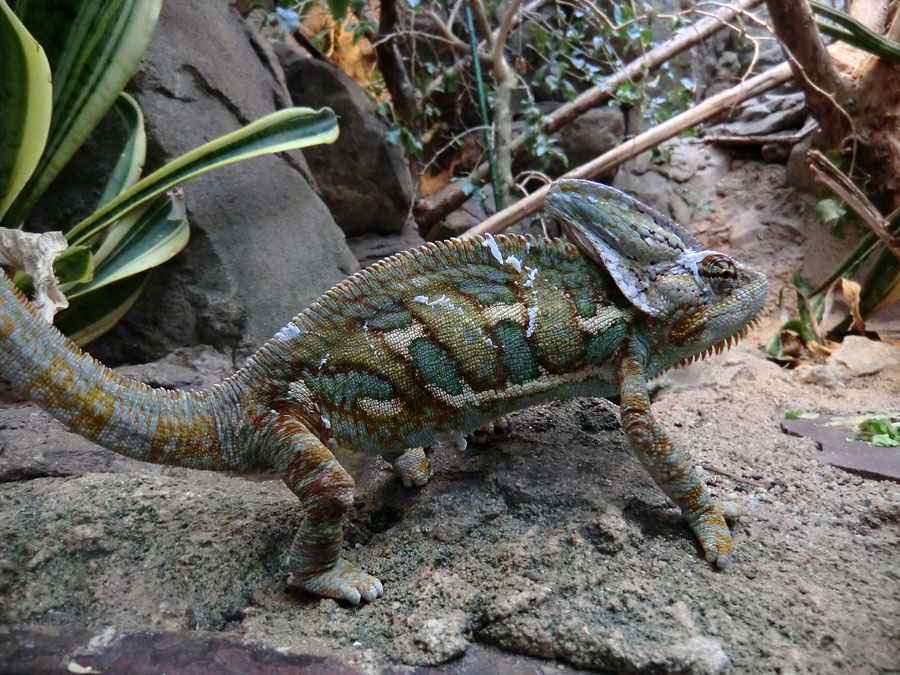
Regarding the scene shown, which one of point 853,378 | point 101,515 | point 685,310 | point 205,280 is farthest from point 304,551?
point 853,378

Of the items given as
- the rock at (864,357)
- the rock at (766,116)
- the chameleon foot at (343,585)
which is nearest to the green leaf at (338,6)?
the chameleon foot at (343,585)

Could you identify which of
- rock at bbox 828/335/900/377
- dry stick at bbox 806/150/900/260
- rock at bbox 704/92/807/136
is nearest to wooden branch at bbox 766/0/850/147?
dry stick at bbox 806/150/900/260

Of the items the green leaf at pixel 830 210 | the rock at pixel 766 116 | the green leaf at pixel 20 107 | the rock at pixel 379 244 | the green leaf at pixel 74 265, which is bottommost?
the green leaf at pixel 830 210

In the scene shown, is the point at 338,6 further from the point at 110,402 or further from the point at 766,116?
the point at 766,116

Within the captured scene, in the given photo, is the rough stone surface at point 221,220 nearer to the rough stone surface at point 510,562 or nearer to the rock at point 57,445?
the rock at point 57,445

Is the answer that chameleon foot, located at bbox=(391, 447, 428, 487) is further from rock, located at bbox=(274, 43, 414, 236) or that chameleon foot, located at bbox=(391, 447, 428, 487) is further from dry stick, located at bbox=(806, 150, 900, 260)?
dry stick, located at bbox=(806, 150, 900, 260)

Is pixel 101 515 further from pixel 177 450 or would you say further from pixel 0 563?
pixel 177 450

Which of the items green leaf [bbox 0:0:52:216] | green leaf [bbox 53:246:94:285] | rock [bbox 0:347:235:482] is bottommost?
rock [bbox 0:347:235:482]
